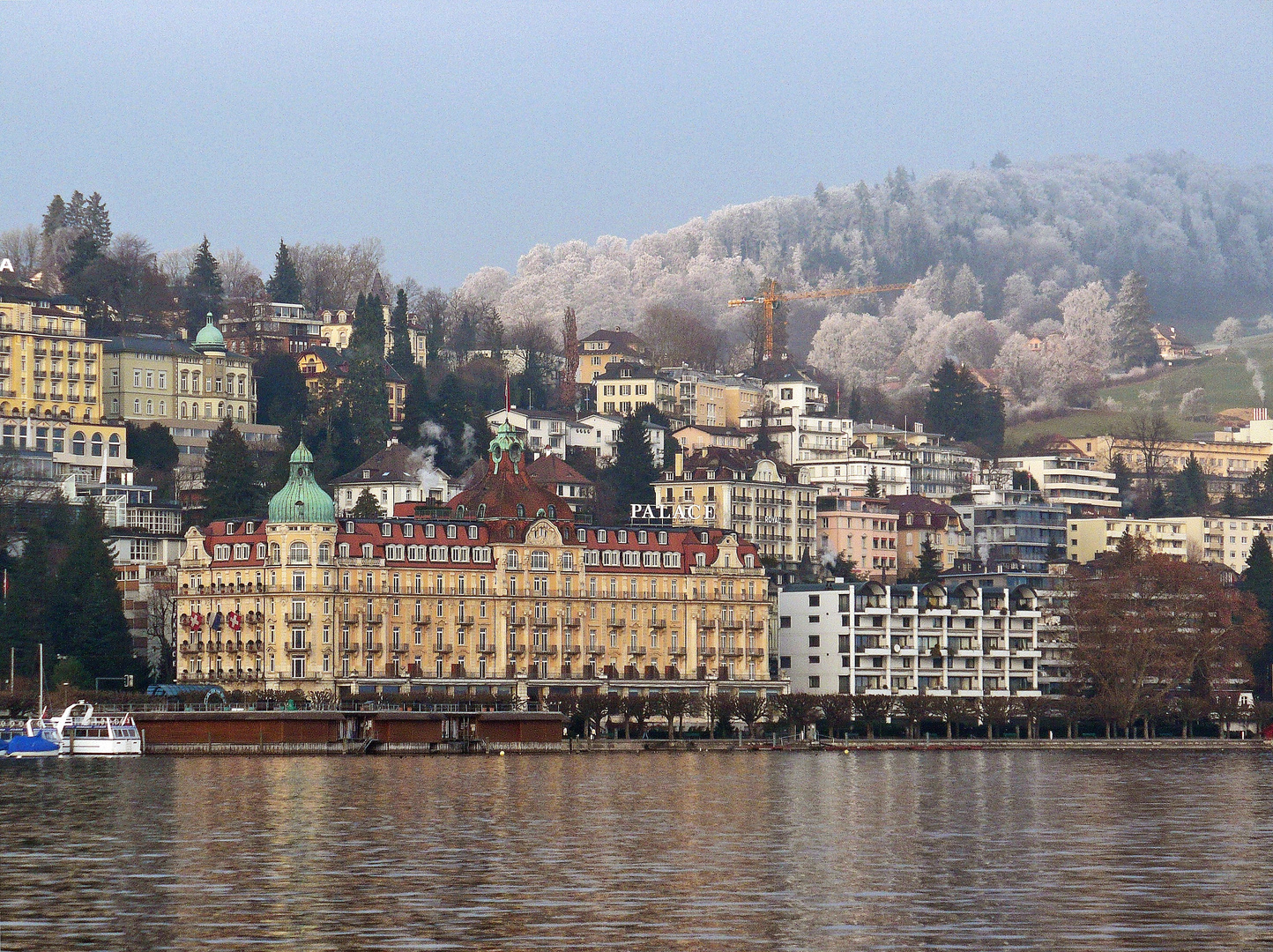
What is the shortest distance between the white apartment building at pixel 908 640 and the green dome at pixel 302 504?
121 ft

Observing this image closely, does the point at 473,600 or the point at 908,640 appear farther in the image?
the point at 908,640

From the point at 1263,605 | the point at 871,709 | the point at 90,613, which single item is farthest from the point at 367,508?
the point at 1263,605

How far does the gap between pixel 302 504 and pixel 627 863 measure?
103 metres

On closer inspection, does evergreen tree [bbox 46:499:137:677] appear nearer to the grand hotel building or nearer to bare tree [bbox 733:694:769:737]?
the grand hotel building

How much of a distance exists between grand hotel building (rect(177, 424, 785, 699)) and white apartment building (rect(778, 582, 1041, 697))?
352 cm

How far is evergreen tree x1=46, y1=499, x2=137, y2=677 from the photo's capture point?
157 metres

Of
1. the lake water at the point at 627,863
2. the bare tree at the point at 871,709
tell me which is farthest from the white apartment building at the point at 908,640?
the lake water at the point at 627,863

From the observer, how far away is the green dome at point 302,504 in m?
165

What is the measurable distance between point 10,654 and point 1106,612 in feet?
240

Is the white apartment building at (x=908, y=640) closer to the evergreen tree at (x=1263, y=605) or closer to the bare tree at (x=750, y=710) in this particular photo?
the bare tree at (x=750, y=710)

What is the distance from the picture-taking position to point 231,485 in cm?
18450

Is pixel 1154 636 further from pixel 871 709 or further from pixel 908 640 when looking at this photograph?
pixel 871 709

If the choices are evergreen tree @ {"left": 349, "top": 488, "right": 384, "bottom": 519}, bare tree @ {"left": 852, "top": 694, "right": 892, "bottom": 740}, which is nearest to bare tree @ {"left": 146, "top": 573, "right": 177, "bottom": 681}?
evergreen tree @ {"left": 349, "top": 488, "right": 384, "bottom": 519}

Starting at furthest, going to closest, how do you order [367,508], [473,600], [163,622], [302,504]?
[367,508] < [163,622] < [473,600] < [302,504]
